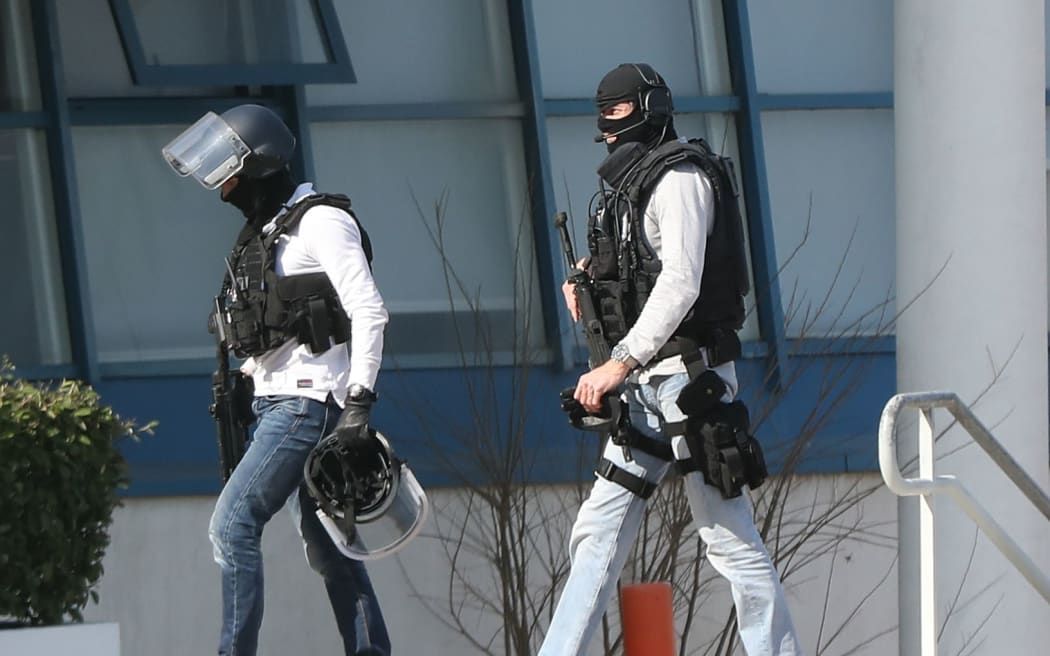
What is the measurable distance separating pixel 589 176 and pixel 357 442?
351 cm

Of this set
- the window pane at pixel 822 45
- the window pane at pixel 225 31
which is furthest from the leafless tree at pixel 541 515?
the window pane at pixel 822 45

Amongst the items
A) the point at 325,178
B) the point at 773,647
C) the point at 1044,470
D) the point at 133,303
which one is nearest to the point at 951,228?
the point at 1044,470

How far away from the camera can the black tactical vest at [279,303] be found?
607 centimetres

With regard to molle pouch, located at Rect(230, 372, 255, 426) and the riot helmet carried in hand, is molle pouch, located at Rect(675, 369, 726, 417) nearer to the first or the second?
the riot helmet carried in hand

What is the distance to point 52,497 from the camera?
5.83 meters

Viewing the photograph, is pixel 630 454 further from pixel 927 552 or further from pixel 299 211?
pixel 299 211

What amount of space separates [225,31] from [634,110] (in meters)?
3.09

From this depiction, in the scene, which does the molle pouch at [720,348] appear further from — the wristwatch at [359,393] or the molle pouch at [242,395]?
the molle pouch at [242,395]

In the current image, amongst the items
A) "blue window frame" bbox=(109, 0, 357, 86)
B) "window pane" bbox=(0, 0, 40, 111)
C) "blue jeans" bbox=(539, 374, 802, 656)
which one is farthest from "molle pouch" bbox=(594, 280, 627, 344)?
"window pane" bbox=(0, 0, 40, 111)

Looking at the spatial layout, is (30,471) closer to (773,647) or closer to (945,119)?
(773,647)

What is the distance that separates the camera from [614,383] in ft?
18.0

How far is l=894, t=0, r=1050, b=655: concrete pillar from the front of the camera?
7.22 meters

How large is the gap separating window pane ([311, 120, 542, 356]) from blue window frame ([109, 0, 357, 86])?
42 centimetres

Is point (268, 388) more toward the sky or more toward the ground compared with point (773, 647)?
more toward the sky
